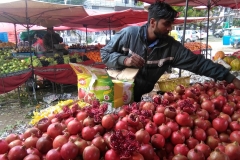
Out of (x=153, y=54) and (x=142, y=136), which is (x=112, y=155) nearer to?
(x=142, y=136)

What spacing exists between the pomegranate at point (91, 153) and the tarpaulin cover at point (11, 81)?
5.35m

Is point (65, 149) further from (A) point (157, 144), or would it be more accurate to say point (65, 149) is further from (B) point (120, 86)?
(B) point (120, 86)

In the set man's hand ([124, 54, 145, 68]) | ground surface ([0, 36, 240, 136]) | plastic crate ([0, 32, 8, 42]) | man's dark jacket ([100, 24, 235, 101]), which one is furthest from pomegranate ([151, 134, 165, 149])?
plastic crate ([0, 32, 8, 42])

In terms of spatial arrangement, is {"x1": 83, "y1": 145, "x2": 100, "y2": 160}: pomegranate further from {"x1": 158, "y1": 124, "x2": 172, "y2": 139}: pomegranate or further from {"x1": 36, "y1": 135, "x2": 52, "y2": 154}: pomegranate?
{"x1": 158, "y1": 124, "x2": 172, "y2": 139}: pomegranate

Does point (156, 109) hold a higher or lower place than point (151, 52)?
lower

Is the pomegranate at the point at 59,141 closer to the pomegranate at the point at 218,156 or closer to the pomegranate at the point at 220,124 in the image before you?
the pomegranate at the point at 218,156

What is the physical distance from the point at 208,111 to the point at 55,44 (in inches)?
333

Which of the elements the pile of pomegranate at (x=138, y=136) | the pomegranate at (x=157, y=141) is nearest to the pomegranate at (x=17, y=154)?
the pile of pomegranate at (x=138, y=136)

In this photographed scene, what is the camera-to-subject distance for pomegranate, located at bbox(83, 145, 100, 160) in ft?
3.64

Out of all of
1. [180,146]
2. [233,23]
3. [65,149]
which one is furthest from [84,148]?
[233,23]

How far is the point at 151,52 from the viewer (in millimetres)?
2496

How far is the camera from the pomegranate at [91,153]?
1108 millimetres

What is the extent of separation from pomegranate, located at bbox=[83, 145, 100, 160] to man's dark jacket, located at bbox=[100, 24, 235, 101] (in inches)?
54.6

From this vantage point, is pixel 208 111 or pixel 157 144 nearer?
pixel 157 144
